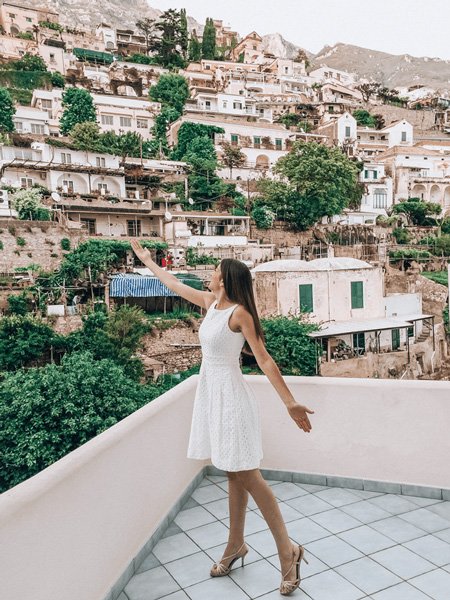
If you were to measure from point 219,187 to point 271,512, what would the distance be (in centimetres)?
2276

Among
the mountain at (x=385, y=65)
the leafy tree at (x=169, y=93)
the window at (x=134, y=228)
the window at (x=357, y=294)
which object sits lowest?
the window at (x=357, y=294)

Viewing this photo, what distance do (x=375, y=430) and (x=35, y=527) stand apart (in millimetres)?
1707

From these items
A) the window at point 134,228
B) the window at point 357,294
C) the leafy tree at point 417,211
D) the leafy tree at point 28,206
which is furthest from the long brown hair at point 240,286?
the leafy tree at point 417,211

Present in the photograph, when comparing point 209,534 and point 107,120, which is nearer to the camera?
point 209,534

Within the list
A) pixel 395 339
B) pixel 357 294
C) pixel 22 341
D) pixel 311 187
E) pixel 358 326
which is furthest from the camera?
pixel 311 187

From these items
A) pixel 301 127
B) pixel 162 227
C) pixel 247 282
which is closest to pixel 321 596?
pixel 247 282

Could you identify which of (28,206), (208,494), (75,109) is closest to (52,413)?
(208,494)

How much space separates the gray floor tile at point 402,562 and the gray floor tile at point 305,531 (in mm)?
254

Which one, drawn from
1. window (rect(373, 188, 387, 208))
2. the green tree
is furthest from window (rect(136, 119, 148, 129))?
the green tree

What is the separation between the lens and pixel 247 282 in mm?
1632

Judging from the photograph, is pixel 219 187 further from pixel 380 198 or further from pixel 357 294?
pixel 357 294

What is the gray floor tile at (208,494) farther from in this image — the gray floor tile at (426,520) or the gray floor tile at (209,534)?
the gray floor tile at (426,520)

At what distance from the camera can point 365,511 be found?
2.23m

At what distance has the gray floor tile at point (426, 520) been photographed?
2080mm
